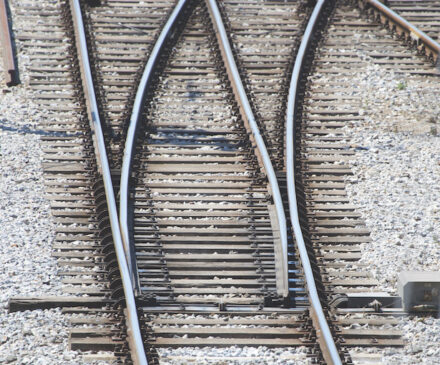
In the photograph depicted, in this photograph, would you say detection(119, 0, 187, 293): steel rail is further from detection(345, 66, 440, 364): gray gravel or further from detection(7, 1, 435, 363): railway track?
detection(345, 66, 440, 364): gray gravel

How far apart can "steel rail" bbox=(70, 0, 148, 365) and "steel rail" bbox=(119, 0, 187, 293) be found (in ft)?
0.26

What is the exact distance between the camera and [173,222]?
312 inches

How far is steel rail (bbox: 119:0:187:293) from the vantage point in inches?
284

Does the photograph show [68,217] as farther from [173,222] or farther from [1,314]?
[1,314]

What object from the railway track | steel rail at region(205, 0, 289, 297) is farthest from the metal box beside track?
steel rail at region(205, 0, 289, 297)

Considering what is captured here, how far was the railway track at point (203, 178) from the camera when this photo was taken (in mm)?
6645

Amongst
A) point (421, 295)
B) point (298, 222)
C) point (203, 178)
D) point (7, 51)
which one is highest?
point (7, 51)

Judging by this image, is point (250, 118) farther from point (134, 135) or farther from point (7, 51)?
point (7, 51)

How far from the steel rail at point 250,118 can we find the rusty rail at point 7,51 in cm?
268

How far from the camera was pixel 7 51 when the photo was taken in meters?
11.1

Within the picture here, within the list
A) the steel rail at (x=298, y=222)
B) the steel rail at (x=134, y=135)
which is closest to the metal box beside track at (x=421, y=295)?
the steel rail at (x=298, y=222)

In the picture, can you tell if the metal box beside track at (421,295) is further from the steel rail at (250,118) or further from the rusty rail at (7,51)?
the rusty rail at (7,51)

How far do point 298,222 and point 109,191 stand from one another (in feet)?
5.78

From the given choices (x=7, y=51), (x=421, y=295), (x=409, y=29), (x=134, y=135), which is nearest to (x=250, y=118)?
(x=134, y=135)
